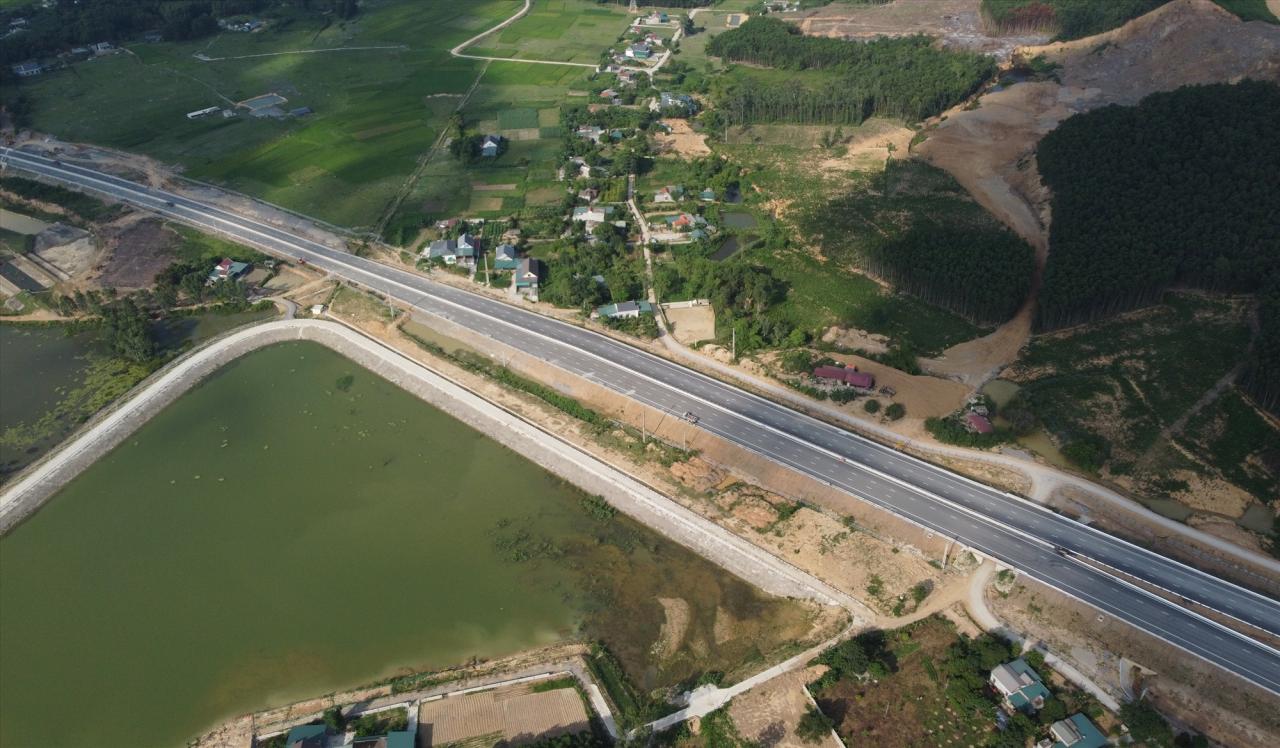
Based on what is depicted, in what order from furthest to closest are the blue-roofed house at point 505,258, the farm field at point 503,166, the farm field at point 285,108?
the farm field at point 285,108
the farm field at point 503,166
the blue-roofed house at point 505,258

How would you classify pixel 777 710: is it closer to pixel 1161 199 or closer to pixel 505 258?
pixel 505 258

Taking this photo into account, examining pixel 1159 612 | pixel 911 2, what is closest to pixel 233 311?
pixel 1159 612

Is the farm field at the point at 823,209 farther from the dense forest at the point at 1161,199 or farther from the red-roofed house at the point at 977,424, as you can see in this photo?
the dense forest at the point at 1161,199

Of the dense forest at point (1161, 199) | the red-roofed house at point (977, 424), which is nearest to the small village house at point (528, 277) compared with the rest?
the red-roofed house at point (977, 424)

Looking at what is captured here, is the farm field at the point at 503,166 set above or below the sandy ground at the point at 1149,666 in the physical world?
above

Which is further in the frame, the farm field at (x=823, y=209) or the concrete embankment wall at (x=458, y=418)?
the farm field at (x=823, y=209)

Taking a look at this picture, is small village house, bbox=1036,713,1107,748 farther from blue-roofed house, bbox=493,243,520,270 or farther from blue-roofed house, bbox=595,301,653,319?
blue-roofed house, bbox=493,243,520,270

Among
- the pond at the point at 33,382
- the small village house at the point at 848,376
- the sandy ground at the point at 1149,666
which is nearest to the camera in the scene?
Answer: the sandy ground at the point at 1149,666
